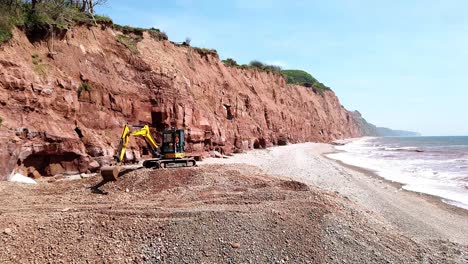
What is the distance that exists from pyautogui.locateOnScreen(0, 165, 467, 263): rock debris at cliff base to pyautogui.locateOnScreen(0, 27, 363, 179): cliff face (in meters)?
5.19

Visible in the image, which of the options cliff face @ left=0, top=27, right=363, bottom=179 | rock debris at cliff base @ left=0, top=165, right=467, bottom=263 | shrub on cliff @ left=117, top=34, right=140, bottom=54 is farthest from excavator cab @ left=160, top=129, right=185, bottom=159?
shrub on cliff @ left=117, top=34, right=140, bottom=54

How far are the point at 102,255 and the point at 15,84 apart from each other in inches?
462

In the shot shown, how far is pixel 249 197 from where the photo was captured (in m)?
11.0

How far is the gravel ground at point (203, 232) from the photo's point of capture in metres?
7.52

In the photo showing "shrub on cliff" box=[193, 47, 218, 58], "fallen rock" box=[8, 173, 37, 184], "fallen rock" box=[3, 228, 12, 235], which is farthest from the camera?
"shrub on cliff" box=[193, 47, 218, 58]

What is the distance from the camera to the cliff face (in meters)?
15.7

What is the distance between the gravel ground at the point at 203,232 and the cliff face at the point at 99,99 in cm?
515

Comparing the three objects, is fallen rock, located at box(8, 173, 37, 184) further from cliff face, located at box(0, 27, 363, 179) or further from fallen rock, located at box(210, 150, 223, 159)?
fallen rock, located at box(210, 150, 223, 159)

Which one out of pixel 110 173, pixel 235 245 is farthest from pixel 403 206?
pixel 110 173

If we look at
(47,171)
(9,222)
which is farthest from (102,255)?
(47,171)

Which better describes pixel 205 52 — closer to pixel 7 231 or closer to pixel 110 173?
pixel 110 173

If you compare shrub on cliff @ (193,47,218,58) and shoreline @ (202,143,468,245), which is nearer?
shoreline @ (202,143,468,245)

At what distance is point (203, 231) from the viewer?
329 inches

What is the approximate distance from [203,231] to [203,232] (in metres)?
0.04
